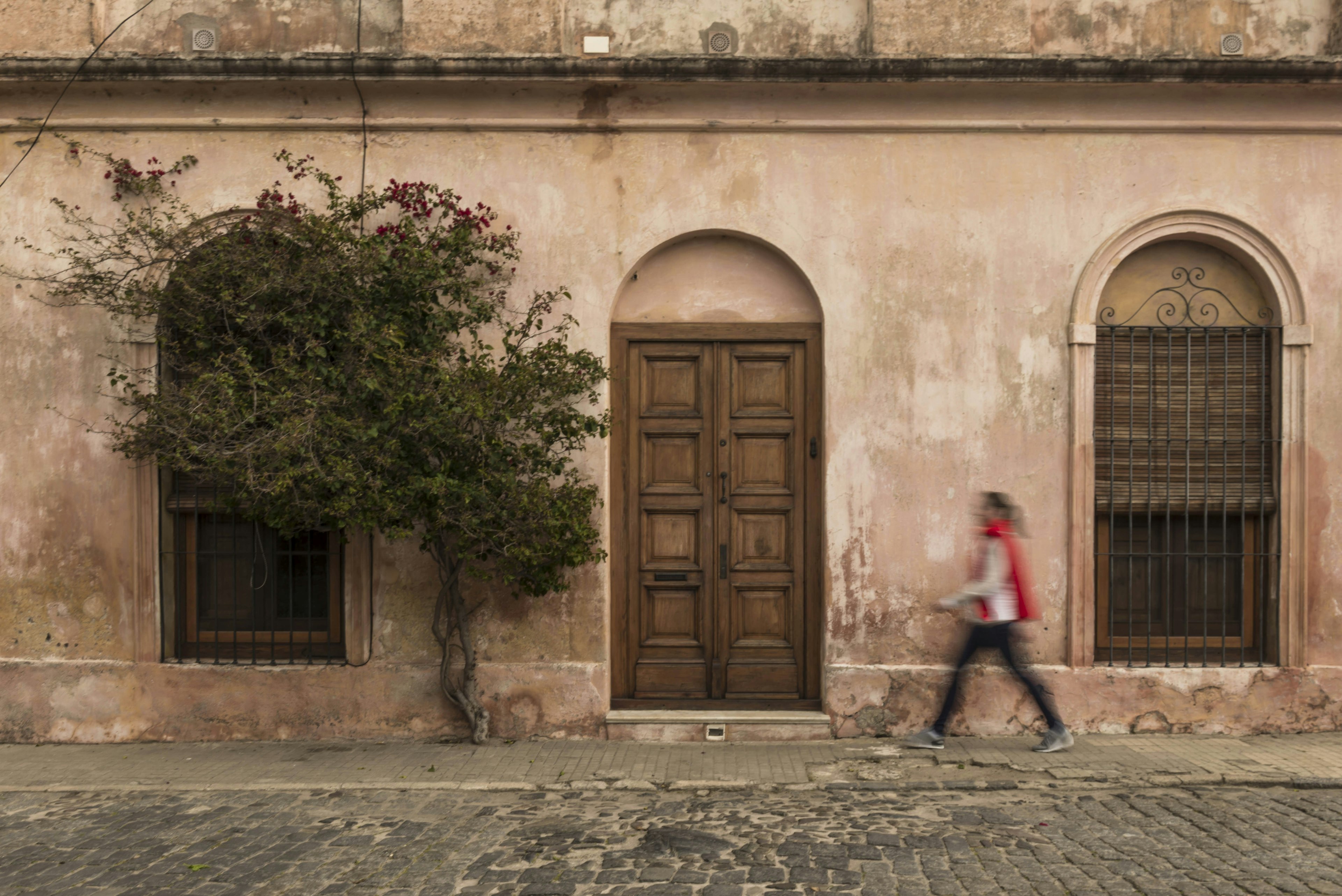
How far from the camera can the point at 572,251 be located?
724cm

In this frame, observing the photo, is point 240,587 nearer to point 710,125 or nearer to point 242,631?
point 242,631

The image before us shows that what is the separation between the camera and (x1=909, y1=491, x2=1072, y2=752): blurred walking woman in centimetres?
673

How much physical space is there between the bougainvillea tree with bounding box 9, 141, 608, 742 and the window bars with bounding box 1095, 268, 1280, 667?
3677 millimetres

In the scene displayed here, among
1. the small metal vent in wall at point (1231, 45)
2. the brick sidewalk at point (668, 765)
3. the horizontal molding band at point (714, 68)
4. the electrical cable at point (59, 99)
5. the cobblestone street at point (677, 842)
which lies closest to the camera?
the cobblestone street at point (677, 842)

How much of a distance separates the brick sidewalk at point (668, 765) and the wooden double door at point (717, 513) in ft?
1.94

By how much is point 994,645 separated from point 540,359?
3.48 meters

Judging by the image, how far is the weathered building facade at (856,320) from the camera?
7.18 meters

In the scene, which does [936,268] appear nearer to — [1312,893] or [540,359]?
[540,359]

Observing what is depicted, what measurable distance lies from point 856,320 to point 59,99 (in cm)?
575

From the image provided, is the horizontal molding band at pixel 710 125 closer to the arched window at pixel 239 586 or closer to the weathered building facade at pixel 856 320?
the weathered building facade at pixel 856 320

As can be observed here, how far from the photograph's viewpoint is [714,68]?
22.9 ft

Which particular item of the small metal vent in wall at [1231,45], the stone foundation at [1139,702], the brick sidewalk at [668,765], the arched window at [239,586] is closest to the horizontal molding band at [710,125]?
the small metal vent in wall at [1231,45]

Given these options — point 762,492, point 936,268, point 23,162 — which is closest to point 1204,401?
point 936,268

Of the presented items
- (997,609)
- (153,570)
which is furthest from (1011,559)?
(153,570)
